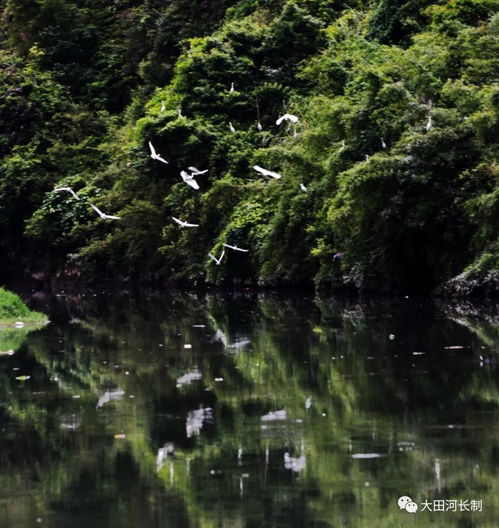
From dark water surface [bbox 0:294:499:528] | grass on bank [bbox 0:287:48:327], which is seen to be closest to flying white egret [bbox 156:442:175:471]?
dark water surface [bbox 0:294:499:528]

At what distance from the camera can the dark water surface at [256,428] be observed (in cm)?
809

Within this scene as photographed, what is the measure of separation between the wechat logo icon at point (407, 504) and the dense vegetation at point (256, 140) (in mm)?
14543

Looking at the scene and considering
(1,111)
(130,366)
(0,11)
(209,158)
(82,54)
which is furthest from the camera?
(0,11)

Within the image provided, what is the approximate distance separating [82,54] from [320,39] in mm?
14708

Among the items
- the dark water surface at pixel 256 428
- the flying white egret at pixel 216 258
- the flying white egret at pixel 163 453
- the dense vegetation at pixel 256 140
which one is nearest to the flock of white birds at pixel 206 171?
the flying white egret at pixel 216 258

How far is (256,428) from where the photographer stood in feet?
35.1

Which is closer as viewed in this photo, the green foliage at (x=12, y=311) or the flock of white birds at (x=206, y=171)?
the green foliage at (x=12, y=311)

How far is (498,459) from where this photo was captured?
354 inches

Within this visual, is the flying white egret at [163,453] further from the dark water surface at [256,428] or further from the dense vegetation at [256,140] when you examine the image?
the dense vegetation at [256,140]

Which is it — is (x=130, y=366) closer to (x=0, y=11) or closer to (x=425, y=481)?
(x=425, y=481)

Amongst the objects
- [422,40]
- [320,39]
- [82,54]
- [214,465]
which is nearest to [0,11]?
[82,54]

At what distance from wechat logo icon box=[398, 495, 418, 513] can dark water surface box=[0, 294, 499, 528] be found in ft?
0.15

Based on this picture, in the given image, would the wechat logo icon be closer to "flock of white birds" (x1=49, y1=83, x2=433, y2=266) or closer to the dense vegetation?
the dense vegetation

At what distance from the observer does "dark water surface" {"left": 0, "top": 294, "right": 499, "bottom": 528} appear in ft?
26.5
